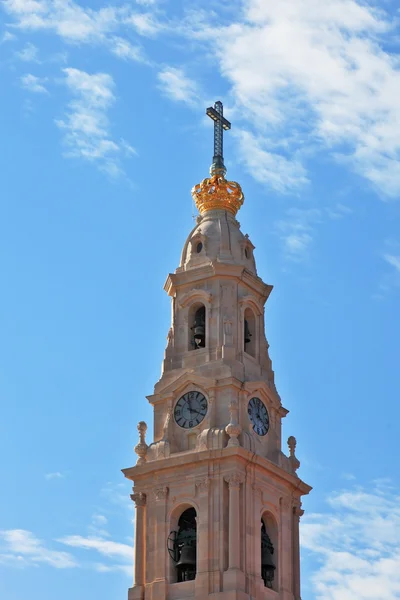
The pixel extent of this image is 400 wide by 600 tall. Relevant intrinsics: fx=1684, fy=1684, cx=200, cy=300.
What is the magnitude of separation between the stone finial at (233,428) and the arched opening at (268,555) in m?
4.44

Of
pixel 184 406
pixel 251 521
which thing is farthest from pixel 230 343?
pixel 251 521

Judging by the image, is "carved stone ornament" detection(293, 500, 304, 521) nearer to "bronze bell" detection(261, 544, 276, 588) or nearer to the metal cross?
"bronze bell" detection(261, 544, 276, 588)

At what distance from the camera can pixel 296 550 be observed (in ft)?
263

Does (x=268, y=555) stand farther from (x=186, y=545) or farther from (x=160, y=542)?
(x=160, y=542)

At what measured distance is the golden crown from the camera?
284 feet

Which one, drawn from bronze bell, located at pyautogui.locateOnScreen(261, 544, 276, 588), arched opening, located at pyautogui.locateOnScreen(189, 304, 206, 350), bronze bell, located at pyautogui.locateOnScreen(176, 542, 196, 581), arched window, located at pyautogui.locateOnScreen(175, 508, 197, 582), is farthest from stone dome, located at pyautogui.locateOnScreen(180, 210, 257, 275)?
bronze bell, located at pyautogui.locateOnScreen(176, 542, 196, 581)

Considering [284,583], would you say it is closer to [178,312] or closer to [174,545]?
[174,545]

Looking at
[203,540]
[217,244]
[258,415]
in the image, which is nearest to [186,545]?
[203,540]

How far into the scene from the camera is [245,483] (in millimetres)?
77312

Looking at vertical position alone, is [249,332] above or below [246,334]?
above

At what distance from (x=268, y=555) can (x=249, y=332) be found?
1177cm

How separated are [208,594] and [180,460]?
6.70 meters

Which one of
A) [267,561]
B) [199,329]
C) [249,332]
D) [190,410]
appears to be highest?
[249,332]

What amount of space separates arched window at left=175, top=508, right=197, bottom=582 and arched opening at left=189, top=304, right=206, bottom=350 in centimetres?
911
